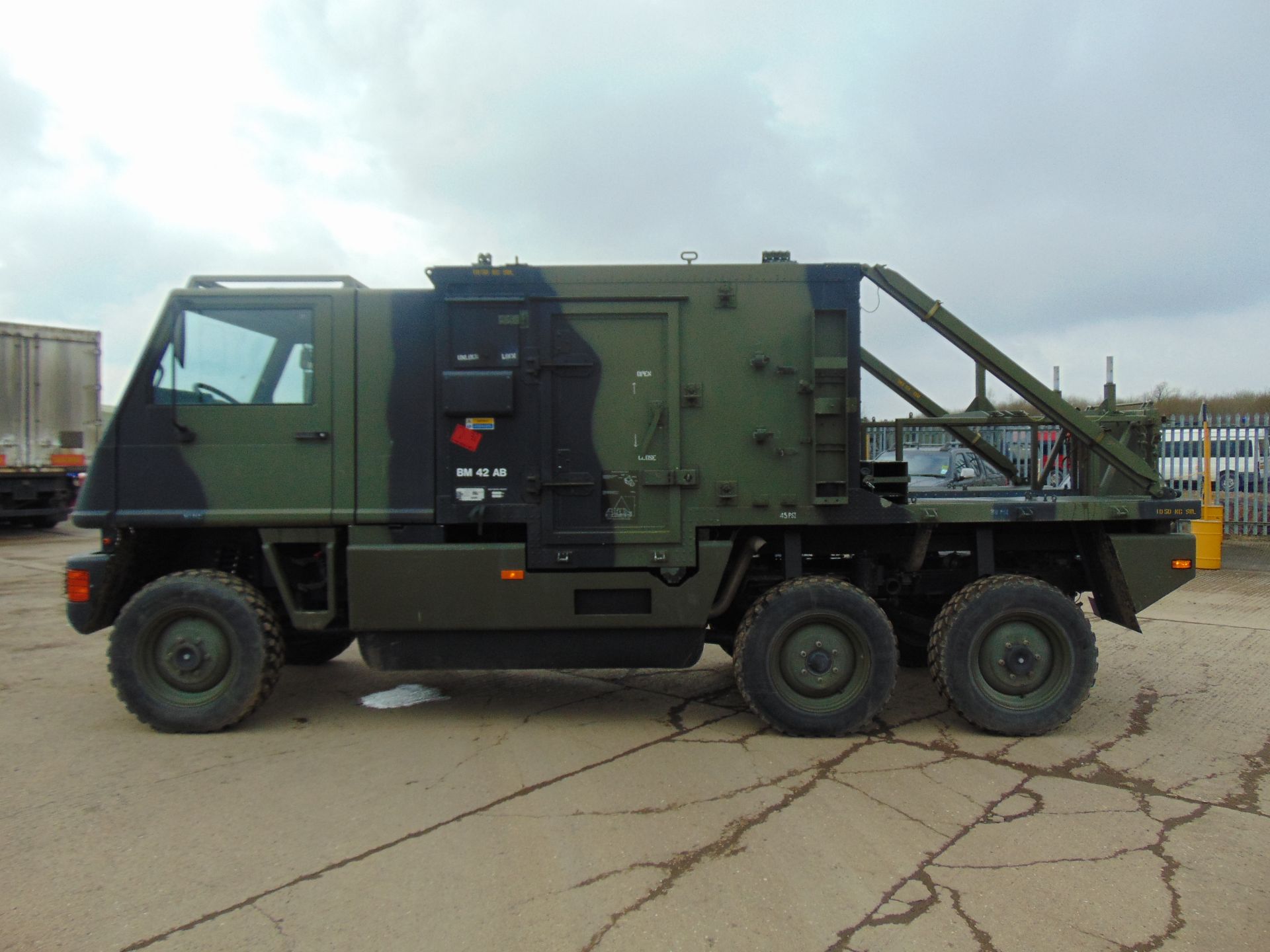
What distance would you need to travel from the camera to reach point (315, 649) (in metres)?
6.79

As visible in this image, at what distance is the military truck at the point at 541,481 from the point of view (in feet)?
16.8

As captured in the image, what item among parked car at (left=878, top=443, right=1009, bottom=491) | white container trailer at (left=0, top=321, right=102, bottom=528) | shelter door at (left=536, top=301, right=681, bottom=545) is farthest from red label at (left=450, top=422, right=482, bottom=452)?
white container trailer at (left=0, top=321, right=102, bottom=528)

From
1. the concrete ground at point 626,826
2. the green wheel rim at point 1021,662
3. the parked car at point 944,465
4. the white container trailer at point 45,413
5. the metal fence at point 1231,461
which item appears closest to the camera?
the concrete ground at point 626,826

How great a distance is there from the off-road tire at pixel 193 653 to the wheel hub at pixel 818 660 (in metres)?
3.07

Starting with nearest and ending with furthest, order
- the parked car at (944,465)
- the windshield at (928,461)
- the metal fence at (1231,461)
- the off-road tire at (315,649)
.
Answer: the off-road tire at (315,649) < the parked car at (944,465) < the windshield at (928,461) < the metal fence at (1231,461)

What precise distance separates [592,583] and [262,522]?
198 centimetres

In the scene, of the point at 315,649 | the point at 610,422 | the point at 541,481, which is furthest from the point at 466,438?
the point at 315,649

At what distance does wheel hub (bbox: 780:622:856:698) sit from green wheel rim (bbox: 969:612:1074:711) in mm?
A: 771

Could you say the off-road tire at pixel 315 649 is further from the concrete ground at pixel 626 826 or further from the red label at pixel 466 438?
the red label at pixel 466 438

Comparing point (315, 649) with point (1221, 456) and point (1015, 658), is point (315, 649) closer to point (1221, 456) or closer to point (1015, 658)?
point (1015, 658)

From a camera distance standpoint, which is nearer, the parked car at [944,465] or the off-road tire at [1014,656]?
the off-road tire at [1014,656]

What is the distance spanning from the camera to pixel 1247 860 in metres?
3.58

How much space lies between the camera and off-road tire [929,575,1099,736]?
5148 mm

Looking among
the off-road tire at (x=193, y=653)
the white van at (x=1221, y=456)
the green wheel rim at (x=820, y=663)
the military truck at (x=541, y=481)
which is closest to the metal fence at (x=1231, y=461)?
the white van at (x=1221, y=456)
